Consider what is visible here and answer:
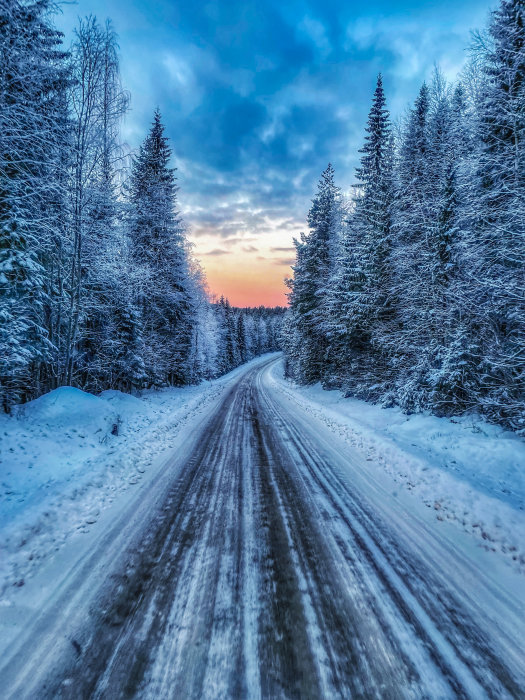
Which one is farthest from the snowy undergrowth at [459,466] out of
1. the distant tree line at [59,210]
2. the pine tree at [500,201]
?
the distant tree line at [59,210]

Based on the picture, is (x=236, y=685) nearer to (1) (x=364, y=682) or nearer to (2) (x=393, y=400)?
(1) (x=364, y=682)

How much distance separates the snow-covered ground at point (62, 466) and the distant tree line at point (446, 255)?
878cm

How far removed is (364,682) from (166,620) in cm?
175

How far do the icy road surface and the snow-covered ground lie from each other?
24.9 inches

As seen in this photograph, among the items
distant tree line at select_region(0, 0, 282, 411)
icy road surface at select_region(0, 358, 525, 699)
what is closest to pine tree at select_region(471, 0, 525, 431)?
icy road surface at select_region(0, 358, 525, 699)

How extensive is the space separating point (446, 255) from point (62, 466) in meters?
13.6

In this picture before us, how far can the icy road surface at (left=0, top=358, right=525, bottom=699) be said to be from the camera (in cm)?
231

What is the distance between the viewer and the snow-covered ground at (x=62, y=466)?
13.4 feet

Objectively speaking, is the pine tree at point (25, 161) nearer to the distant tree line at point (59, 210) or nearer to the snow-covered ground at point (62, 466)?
the distant tree line at point (59, 210)

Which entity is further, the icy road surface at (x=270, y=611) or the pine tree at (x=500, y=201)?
the pine tree at (x=500, y=201)

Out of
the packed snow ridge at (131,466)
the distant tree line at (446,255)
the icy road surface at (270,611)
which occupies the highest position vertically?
the distant tree line at (446,255)

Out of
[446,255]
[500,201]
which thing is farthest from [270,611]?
[446,255]

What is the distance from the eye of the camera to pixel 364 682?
7.52ft

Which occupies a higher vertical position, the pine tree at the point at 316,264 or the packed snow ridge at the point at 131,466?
the pine tree at the point at 316,264
